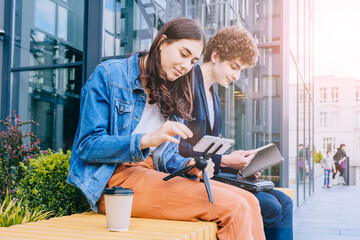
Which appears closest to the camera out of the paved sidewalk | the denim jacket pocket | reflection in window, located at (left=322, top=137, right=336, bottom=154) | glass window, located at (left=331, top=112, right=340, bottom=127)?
the denim jacket pocket

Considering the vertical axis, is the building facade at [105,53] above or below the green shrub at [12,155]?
above

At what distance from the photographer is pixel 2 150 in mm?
4215

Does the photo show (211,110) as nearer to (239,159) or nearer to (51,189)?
(239,159)

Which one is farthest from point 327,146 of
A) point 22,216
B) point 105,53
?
point 22,216

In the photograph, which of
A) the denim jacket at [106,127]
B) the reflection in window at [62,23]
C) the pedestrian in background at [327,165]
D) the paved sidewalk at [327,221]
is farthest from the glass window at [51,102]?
the pedestrian in background at [327,165]

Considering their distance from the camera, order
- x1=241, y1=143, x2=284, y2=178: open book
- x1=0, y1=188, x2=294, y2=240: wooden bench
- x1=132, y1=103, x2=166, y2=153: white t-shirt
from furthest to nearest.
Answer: x1=241, y1=143, x2=284, y2=178: open book
x1=132, y1=103, x2=166, y2=153: white t-shirt
x1=0, y1=188, x2=294, y2=240: wooden bench

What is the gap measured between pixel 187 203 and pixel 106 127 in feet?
1.79

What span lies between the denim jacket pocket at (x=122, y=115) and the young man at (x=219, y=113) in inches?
26.8

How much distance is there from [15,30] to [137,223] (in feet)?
15.2

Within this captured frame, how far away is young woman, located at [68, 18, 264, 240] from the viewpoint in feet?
6.61

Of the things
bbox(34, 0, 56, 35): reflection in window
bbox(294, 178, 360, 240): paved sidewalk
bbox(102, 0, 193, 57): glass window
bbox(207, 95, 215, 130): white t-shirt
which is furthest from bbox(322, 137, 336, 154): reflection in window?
bbox(207, 95, 215, 130): white t-shirt

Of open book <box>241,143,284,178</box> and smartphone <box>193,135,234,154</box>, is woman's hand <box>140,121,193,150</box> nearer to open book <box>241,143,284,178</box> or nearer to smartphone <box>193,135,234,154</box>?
smartphone <box>193,135,234,154</box>

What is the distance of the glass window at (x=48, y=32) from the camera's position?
479cm

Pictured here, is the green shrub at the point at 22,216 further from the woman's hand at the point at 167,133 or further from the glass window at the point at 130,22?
the glass window at the point at 130,22
